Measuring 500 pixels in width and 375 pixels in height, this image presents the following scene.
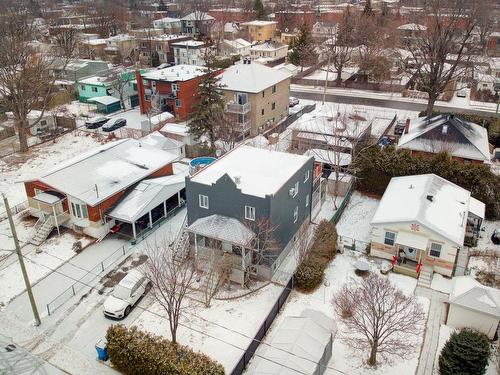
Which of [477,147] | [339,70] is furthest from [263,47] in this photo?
[477,147]

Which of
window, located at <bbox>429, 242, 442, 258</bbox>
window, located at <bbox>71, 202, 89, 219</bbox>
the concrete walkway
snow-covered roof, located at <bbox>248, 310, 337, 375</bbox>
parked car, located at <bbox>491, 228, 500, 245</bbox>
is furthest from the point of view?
window, located at <bbox>71, 202, 89, 219</bbox>

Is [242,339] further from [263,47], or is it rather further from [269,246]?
[263,47]

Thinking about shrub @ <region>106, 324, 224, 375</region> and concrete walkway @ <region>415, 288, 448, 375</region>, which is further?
concrete walkway @ <region>415, 288, 448, 375</region>

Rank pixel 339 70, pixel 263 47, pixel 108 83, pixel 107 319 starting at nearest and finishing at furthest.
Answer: pixel 107 319
pixel 108 83
pixel 339 70
pixel 263 47

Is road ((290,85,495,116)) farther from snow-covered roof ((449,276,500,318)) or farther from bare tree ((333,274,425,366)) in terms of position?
bare tree ((333,274,425,366))

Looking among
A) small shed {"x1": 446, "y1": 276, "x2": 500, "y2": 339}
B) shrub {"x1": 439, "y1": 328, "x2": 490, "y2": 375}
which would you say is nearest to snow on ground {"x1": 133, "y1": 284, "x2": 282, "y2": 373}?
shrub {"x1": 439, "y1": 328, "x2": 490, "y2": 375}

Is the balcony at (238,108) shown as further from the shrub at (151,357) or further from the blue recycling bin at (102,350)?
the blue recycling bin at (102,350)
